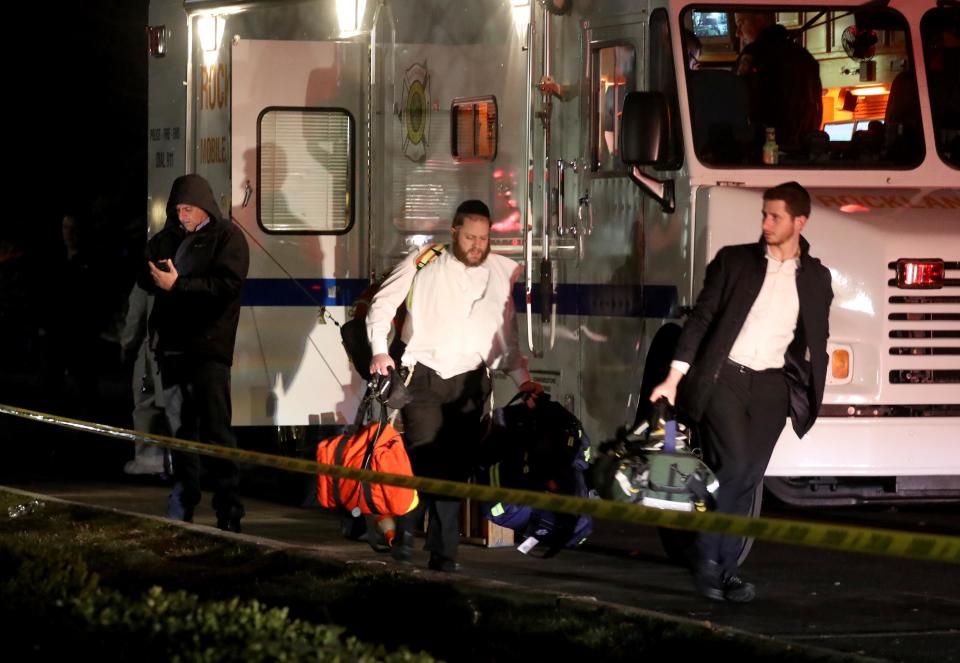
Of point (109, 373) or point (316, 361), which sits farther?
point (109, 373)

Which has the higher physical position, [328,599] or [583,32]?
[583,32]

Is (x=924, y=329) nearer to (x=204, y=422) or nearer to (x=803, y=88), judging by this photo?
(x=803, y=88)

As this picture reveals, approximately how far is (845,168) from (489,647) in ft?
11.2

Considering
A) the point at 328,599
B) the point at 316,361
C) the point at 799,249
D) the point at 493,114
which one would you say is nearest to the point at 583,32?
the point at 493,114

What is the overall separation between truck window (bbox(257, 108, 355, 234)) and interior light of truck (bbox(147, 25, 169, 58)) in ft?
4.59

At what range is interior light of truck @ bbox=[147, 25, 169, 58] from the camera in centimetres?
1245

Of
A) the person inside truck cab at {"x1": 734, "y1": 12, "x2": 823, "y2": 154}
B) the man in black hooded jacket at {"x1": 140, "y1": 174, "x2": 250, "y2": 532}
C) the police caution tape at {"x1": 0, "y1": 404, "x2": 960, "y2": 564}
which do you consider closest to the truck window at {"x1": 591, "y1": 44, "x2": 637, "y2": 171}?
the person inside truck cab at {"x1": 734, "y1": 12, "x2": 823, "y2": 154}

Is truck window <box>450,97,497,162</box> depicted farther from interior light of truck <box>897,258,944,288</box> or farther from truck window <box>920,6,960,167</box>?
interior light of truck <box>897,258,944,288</box>

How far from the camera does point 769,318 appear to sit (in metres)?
8.25

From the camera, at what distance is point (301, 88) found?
37.2 feet

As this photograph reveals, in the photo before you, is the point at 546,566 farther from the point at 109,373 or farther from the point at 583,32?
the point at 109,373

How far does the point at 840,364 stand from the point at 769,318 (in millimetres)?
750

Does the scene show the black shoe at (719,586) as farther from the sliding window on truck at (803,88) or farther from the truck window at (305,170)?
the truck window at (305,170)

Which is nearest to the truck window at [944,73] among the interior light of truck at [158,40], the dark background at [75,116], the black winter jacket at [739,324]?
the black winter jacket at [739,324]
